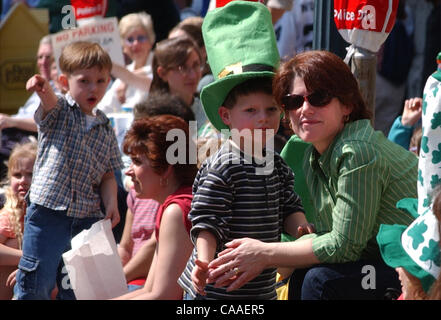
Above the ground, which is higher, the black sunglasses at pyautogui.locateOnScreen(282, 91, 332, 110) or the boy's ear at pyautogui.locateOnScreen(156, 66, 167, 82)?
the black sunglasses at pyautogui.locateOnScreen(282, 91, 332, 110)

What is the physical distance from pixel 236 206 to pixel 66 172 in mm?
1529

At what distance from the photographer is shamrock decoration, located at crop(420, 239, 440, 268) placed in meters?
2.55

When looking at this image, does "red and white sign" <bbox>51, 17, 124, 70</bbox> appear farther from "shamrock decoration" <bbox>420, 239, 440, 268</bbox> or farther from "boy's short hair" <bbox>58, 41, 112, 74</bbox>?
"shamrock decoration" <bbox>420, 239, 440, 268</bbox>

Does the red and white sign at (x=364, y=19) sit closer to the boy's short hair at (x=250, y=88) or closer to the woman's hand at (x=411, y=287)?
the boy's short hair at (x=250, y=88)

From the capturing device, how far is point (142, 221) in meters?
4.94

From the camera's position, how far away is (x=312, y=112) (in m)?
3.27

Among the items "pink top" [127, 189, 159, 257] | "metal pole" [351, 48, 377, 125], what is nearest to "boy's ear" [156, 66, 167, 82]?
"pink top" [127, 189, 159, 257]

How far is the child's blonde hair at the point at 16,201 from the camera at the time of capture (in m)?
4.83

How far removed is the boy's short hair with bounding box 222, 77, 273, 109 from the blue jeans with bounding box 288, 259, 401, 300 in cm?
72

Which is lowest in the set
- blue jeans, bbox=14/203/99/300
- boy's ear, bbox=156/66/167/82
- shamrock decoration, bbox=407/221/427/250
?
blue jeans, bbox=14/203/99/300

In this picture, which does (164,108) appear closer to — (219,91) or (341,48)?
(341,48)

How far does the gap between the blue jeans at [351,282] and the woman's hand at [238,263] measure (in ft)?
0.69

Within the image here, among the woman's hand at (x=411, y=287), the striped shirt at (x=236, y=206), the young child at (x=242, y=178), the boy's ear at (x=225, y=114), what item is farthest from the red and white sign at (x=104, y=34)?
the woman's hand at (x=411, y=287)

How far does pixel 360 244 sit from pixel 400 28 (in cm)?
463
